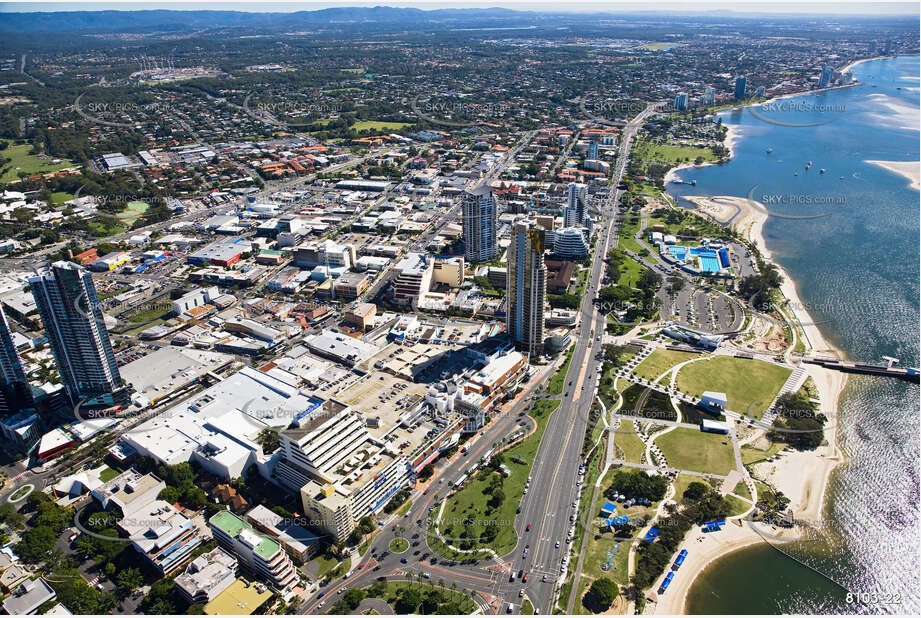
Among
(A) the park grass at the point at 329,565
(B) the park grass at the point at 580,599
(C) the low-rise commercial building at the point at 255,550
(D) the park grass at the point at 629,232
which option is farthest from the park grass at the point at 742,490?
(D) the park grass at the point at 629,232

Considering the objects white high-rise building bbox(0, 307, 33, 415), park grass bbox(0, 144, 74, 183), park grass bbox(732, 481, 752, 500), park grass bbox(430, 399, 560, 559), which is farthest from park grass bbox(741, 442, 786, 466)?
park grass bbox(0, 144, 74, 183)

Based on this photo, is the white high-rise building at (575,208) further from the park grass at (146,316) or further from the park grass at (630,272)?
the park grass at (146,316)

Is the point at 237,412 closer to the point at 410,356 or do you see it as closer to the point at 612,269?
the point at 410,356

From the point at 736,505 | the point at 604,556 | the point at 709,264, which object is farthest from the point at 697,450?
the point at 709,264

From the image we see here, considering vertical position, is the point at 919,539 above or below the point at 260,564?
below

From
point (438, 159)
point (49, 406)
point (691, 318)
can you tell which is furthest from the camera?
point (438, 159)

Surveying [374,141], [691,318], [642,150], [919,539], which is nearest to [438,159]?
[374,141]

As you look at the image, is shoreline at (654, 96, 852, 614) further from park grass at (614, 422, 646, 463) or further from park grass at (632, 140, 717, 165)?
park grass at (632, 140, 717, 165)
